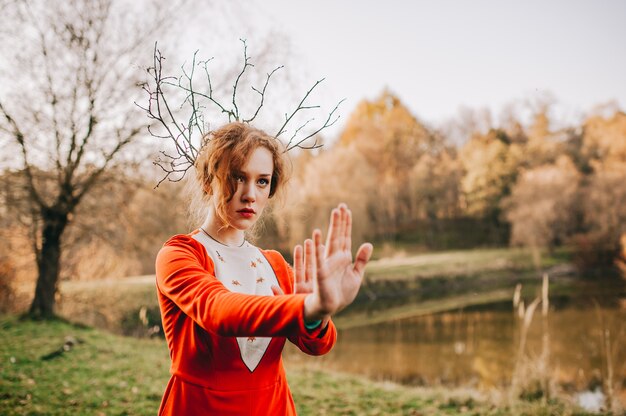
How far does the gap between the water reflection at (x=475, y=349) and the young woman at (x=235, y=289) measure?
6.14 meters

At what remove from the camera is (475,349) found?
10.4m

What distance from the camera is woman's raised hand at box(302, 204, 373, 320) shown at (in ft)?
3.18

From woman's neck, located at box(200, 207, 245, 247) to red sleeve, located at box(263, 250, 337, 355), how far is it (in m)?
0.18

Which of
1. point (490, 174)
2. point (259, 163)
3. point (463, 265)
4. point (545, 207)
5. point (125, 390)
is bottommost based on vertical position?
point (125, 390)

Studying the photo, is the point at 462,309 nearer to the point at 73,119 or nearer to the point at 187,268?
the point at 73,119

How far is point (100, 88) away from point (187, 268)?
8568 millimetres

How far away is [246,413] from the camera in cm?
136

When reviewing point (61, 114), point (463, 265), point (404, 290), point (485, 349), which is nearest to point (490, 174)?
point (463, 265)

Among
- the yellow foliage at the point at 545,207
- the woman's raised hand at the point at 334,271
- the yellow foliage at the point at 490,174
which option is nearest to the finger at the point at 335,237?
the woman's raised hand at the point at 334,271

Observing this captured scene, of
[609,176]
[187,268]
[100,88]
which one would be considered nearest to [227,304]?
[187,268]

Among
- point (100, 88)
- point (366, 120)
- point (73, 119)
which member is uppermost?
point (366, 120)

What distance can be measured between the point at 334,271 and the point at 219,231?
662 millimetres

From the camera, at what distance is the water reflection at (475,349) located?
8.29 meters

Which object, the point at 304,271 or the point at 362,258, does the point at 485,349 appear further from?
the point at 362,258
